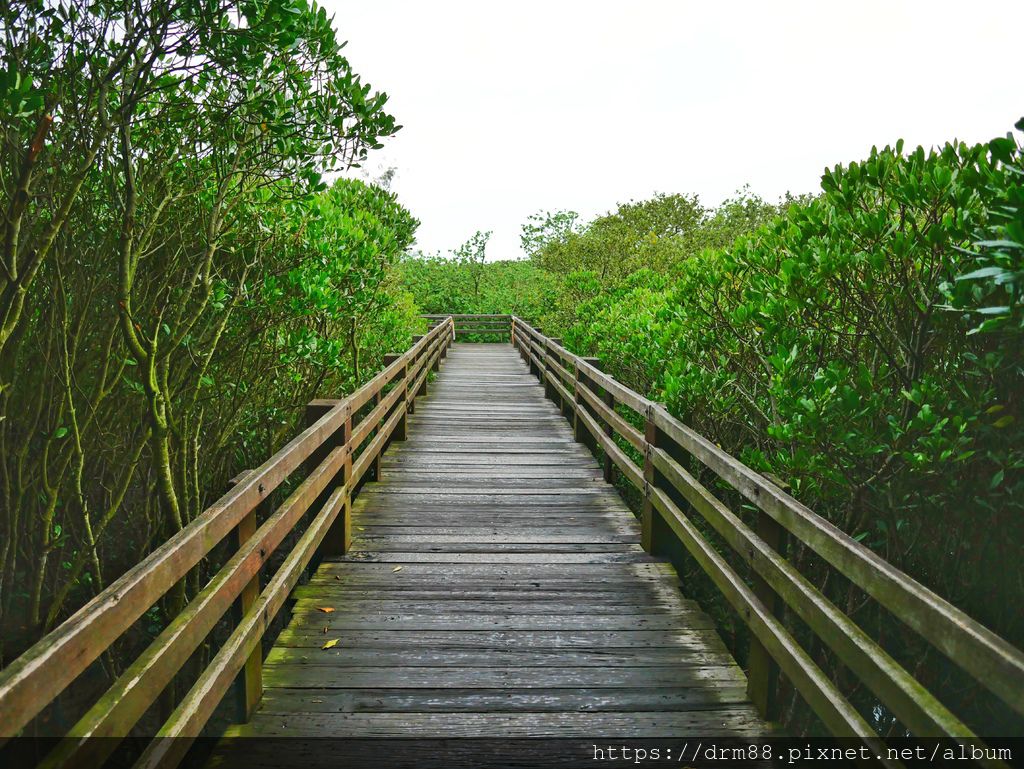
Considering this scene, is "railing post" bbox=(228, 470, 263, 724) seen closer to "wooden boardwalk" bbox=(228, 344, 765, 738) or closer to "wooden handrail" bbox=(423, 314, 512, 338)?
"wooden boardwalk" bbox=(228, 344, 765, 738)

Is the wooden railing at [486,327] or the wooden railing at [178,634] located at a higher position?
the wooden railing at [486,327]

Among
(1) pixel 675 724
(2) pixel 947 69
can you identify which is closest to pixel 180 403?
(1) pixel 675 724

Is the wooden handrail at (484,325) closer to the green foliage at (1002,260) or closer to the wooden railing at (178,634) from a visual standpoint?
the wooden railing at (178,634)

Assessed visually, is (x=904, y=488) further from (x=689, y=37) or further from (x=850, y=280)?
(x=689, y=37)

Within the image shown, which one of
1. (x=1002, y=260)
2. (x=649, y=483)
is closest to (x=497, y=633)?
(x=649, y=483)

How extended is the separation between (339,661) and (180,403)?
3.94 meters

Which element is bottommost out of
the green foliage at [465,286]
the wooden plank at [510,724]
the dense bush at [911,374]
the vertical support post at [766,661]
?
the wooden plank at [510,724]

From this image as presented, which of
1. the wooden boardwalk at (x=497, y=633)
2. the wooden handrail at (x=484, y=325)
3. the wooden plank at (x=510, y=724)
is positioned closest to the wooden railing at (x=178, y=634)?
the wooden plank at (x=510, y=724)

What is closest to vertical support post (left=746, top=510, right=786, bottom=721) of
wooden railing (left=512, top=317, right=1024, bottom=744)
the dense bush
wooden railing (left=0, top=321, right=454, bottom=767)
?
wooden railing (left=512, top=317, right=1024, bottom=744)

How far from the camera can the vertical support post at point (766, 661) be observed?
8.64 ft

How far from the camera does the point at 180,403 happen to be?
20.3 ft

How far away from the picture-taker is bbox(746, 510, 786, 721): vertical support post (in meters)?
2.63

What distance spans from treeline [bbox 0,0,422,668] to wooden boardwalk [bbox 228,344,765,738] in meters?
1.68

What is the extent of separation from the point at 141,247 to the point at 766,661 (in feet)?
14.1
